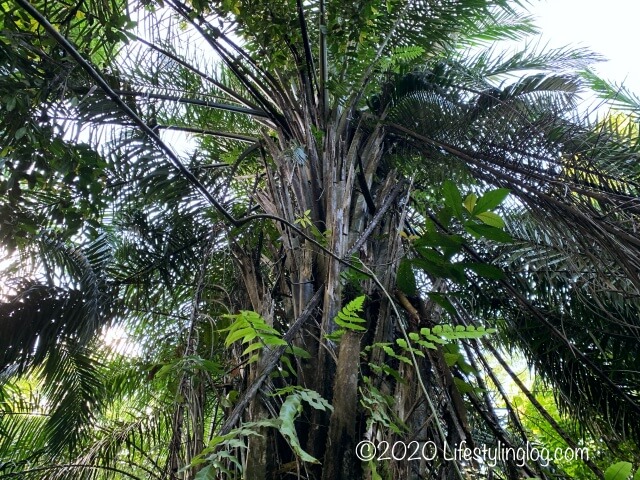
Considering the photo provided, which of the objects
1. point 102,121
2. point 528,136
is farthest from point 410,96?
point 102,121

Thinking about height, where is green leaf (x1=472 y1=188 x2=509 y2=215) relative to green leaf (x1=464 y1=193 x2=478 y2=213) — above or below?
below

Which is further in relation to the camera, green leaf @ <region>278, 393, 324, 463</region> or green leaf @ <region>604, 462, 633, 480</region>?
green leaf @ <region>278, 393, 324, 463</region>

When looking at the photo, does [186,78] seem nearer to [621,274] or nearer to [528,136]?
[528,136]

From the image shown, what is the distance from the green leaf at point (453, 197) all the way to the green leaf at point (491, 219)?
0.26ft

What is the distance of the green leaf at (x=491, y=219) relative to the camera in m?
1.54

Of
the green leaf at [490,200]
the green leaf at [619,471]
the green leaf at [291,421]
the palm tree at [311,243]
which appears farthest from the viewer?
the palm tree at [311,243]

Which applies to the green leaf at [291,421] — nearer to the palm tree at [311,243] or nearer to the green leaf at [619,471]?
the palm tree at [311,243]

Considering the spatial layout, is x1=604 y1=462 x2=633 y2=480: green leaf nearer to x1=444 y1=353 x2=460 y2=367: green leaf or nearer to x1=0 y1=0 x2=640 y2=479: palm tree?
x1=0 y1=0 x2=640 y2=479: palm tree

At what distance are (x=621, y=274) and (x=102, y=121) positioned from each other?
246cm

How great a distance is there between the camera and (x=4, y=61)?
1.78 meters

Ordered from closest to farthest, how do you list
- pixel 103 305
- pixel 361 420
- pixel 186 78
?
pixel 361 420 < pixel 103 305 < pixel 186 78

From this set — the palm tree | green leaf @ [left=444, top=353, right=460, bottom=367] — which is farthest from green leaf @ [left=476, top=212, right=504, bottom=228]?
green leaf @ [left=444, top=353, right=460, bottom=367]

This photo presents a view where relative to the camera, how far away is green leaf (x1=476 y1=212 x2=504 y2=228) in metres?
1.54

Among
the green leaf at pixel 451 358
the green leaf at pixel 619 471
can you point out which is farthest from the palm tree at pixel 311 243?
the green leaf at pixel 619 471
